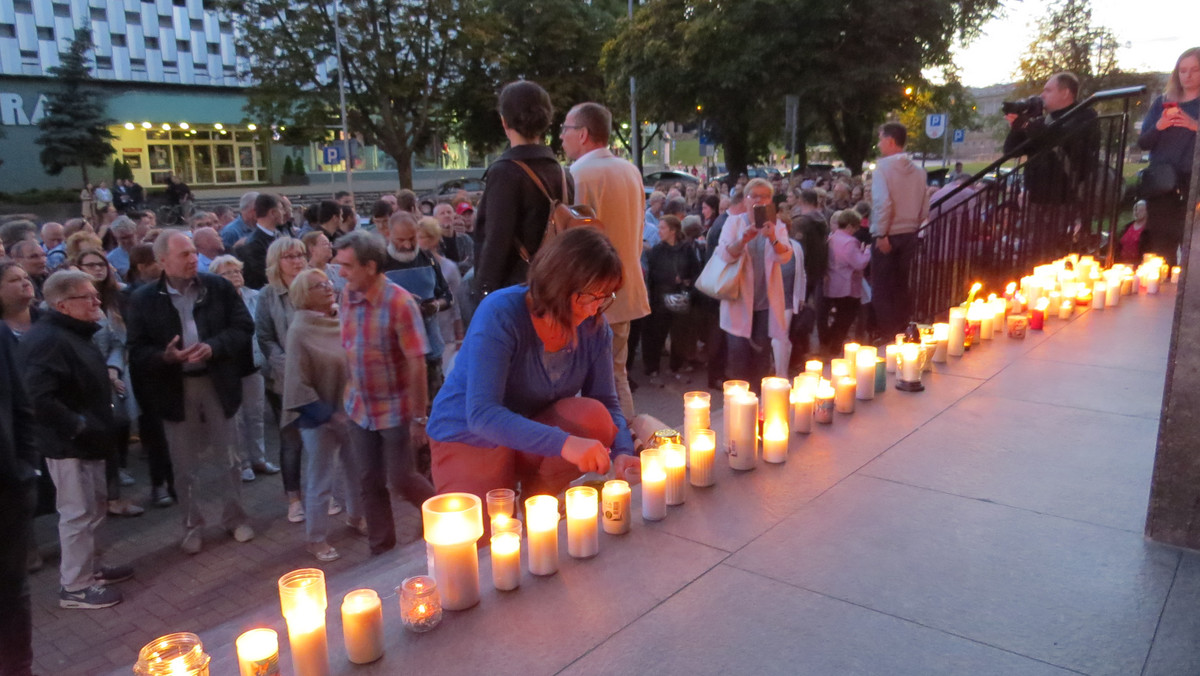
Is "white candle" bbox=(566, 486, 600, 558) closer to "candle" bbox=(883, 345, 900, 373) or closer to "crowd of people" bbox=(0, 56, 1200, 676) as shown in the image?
"crowd of people" bbox=(0, 56, 1200, 676)

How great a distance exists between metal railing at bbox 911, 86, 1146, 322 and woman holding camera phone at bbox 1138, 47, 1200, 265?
40 cm

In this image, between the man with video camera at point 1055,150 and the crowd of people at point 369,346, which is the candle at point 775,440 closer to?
the crowd of people at point 369,346

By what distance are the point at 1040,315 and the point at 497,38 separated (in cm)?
2738

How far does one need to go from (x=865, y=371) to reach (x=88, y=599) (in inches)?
177

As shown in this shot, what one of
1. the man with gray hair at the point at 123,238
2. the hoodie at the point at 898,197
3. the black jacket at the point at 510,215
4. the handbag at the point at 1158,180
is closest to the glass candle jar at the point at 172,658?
the black jacket at the point at 510,215

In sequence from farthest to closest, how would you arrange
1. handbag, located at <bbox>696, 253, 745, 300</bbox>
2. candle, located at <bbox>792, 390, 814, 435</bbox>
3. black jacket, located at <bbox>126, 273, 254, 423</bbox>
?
handbag, located at <bbox>696, 253, 745, 300</bbox>, black jacket, located at <bbox>126, 273, 254, 423</bbox>, candle, located at <bbox>792, 390, 814, 435</bbox>

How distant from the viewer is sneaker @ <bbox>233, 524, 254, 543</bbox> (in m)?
5.18

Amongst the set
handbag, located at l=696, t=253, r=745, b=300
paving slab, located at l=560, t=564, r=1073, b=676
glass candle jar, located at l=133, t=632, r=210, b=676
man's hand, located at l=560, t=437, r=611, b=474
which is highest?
handbag, located at l=696, t=253, r=745, b=300

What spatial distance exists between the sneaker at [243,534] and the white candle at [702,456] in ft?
9.70

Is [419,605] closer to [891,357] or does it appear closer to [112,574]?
[112,574]

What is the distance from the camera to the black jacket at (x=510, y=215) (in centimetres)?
406

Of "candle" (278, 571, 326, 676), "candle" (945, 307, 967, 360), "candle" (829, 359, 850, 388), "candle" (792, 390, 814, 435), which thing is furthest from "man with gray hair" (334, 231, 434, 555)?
"candle" (945, 307, 967, 360)

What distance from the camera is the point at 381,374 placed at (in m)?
4.30

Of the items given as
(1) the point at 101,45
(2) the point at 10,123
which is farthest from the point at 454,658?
(1) the point at 101,45
